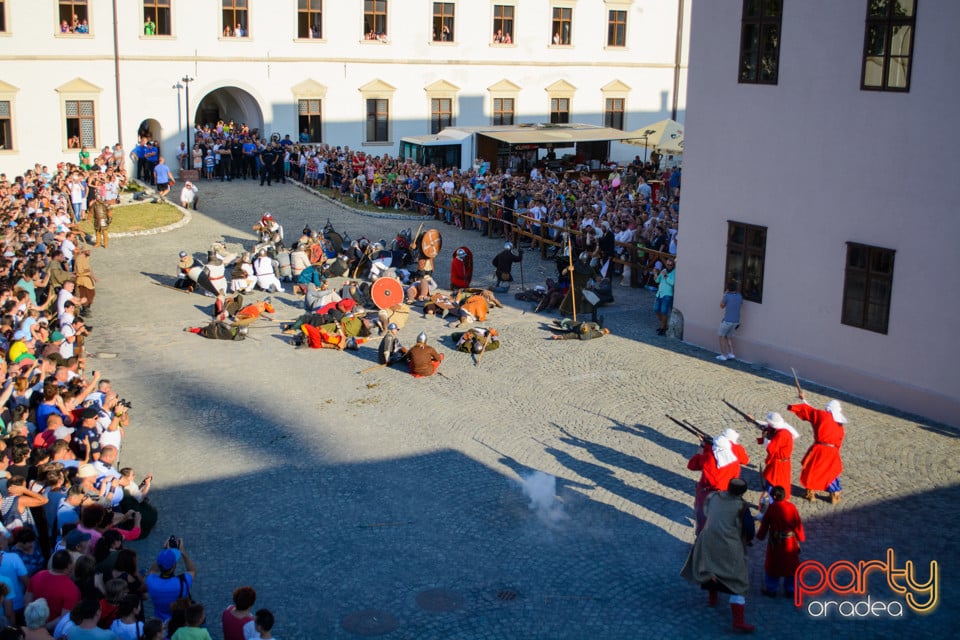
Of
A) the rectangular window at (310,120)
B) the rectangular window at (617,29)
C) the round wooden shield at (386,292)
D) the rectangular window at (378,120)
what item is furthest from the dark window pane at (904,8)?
the rectangular window at (617,29)

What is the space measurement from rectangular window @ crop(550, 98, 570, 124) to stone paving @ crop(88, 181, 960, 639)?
2784cm

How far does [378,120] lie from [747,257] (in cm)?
2831

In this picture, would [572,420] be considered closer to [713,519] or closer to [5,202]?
[713,519]

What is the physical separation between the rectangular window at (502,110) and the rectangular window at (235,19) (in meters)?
11.3

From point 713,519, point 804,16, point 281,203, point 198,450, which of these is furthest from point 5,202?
point 713,519

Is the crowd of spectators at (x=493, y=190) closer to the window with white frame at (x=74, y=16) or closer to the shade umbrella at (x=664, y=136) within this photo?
the shade umbrella at (x=664, y=136)

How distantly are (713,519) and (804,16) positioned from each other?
34.1 ft

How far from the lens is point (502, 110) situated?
46.5m

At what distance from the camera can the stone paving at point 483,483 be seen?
1063cm

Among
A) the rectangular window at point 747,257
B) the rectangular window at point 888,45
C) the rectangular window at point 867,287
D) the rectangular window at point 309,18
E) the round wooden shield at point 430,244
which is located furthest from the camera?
the rectangular window at point 309,18

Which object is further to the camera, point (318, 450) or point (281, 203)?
point (281, 203)

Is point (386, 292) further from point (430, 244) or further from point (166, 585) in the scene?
point (166, 585)

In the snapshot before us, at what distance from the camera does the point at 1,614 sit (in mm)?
8469

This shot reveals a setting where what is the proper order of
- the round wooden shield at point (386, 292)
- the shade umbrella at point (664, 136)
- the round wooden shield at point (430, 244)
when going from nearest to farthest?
the round wooden shield at point (386, 292) → the round wooden shield at point (430, 244) → the shade umbrella at point (664, 136)
